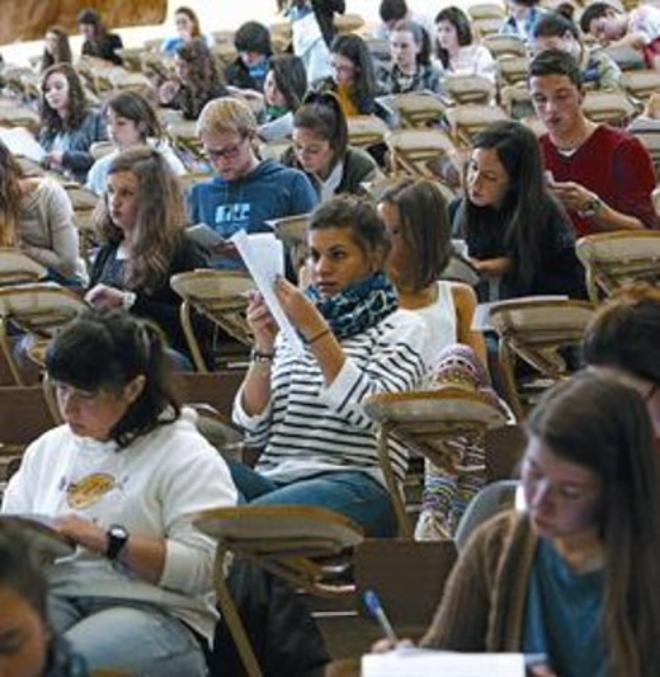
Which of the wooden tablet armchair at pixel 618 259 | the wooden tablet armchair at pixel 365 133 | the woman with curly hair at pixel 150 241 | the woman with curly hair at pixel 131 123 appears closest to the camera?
the wooden tablet armchair at pixel 618 259

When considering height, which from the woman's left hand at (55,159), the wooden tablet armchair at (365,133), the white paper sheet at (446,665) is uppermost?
the white paper sheet at (446,665)

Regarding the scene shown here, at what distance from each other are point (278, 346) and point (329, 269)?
20 centimetres

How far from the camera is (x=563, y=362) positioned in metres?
6.21

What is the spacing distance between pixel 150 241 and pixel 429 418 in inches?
73.6

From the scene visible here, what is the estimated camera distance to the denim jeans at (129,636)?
4.50 m

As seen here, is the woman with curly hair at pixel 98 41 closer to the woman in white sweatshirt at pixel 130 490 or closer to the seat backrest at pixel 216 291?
the seat backrest at pixel 216 291

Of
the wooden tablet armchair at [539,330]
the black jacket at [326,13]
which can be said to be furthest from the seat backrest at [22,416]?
the black jacket at [326,13]

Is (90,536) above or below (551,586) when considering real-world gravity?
below

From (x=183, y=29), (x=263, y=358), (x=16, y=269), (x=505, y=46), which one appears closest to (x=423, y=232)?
(x=263, y=358)

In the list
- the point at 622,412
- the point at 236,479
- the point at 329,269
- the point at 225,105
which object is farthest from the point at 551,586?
the point at 225,105

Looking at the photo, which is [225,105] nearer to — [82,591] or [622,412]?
[82,591]

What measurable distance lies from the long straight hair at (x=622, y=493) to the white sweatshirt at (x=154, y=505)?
1.40 meters

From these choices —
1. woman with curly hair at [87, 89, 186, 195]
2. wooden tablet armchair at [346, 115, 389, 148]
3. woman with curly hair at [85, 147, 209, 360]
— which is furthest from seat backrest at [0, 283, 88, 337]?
wooden tablet armchair at [346, 115, 389, 148]

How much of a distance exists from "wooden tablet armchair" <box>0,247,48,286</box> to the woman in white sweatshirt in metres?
2.54
